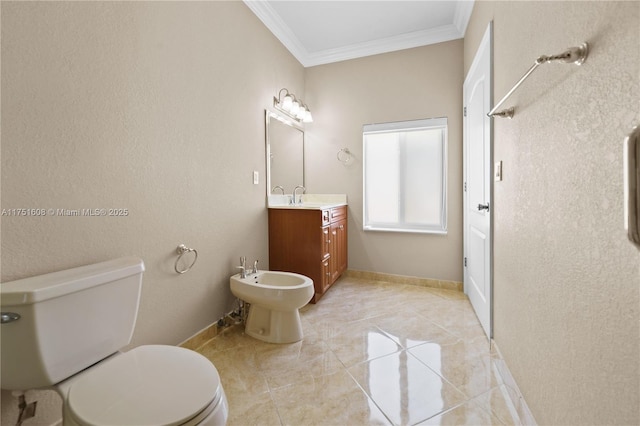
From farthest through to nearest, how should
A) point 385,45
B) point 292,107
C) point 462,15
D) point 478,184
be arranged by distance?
point 385,45 < point 292,107 < point 462,15 < point 478,184

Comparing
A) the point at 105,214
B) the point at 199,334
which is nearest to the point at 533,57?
the point at 105,214

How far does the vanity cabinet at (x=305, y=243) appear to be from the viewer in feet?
8.25

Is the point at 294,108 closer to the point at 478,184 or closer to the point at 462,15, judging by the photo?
the point at 462,15

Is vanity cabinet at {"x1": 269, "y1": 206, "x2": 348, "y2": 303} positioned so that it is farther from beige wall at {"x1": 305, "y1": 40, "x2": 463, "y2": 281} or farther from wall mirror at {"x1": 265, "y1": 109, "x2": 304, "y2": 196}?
beige wall at {"x1": 305, "y1": 40, "x2": 463, "y2": 281}

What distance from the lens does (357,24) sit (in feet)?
8.94

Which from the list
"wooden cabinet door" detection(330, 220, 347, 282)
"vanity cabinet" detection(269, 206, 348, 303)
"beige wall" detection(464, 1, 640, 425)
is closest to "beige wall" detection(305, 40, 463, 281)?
"wooden cabinet door" detection(330, 220, 347, 282)

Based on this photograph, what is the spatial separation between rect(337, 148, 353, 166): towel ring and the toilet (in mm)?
2546

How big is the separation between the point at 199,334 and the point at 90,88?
1503 mm

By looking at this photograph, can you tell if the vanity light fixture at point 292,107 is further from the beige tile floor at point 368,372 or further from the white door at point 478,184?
the beige tile floor at point 368,372

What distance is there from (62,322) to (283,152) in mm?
2265

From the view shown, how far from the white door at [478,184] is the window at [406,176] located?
0.34 meters

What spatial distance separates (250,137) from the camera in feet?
7.88

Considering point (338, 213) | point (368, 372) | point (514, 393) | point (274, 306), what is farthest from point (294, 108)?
point (514, 393)

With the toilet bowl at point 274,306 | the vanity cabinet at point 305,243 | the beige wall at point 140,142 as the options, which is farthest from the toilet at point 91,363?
the vanity cabinet at point 305,243
